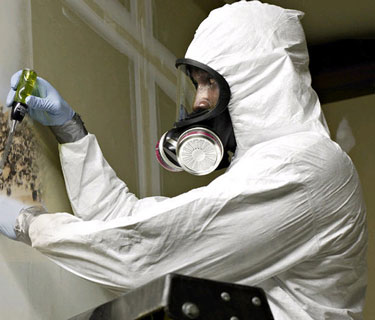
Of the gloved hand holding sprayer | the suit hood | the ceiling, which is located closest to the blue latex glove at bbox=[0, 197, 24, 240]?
the gloved hand holding sprayer

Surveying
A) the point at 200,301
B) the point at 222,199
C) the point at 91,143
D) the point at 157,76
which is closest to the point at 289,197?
the point at 222,199

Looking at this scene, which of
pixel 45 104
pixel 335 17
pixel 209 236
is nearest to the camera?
pixel 209 236

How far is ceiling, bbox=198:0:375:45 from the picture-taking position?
11.4 feet

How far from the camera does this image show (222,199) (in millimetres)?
1591

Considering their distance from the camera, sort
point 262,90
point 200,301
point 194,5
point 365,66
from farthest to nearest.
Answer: point 365,66
point 194,5
point 262,90
point 200,301

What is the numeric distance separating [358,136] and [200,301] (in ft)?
8.55

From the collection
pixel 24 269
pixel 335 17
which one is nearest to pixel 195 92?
pixel 24 269

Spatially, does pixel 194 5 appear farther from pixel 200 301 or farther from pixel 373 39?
pixel 200 301

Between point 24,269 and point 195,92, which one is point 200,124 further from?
point 24,269

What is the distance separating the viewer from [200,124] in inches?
80.5

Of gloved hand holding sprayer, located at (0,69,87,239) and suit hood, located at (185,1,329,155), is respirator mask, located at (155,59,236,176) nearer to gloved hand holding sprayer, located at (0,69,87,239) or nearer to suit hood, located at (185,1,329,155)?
suit hood, located at (185,1,329,155)

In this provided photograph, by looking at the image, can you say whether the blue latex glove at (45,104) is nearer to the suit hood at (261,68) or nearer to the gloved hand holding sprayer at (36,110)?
the gloved hand holding sprayer at (36,110)

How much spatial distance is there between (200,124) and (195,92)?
0.12 metres

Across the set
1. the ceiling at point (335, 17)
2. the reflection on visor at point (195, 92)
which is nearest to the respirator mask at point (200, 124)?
the reflection on visor at point (195, 92)
